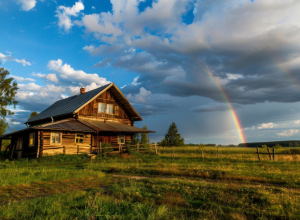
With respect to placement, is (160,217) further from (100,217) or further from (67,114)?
(67,114)

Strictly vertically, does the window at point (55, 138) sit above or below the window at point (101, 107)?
below

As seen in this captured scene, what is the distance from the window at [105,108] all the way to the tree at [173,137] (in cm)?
2987

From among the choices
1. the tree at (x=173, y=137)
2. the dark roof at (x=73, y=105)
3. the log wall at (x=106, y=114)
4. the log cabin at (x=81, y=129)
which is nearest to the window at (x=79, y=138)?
the log cabin at (x=81, y=129)

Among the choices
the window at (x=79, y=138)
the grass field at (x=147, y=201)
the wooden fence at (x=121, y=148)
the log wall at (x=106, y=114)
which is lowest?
the grass field at (x=147, y=201)

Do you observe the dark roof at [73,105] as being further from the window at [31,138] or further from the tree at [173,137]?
the tree at [173,137]

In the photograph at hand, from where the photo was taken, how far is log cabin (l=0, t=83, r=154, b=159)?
73.5 feet

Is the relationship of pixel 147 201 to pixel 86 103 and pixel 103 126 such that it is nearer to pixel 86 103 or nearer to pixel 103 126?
pixel 103 126

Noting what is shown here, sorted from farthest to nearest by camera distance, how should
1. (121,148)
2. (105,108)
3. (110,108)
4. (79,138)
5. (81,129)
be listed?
1. (110,108)
2. (105,108)
3. (121,148)
4. (79,138)
5. (81,129)

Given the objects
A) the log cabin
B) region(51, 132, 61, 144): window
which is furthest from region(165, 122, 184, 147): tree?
region(51, 132, 61, 144): window

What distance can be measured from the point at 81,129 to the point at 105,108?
295 inches

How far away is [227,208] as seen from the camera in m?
6.13

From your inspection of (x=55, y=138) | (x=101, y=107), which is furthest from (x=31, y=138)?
(x=101, y=107)

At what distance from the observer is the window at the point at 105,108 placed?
1171 inches

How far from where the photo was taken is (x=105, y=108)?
30266 millimetres
